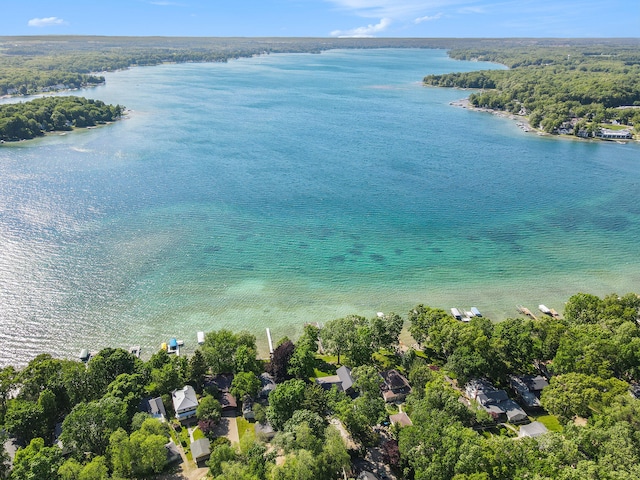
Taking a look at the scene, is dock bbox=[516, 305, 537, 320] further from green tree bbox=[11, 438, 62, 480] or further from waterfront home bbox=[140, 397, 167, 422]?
green tree bbox=[11, 438, 62, 480]

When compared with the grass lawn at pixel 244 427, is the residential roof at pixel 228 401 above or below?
above

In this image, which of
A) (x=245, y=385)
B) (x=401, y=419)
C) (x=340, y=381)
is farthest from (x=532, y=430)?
(x=245, y=385)

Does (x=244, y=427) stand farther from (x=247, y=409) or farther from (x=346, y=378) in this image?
(x=346, y=378)

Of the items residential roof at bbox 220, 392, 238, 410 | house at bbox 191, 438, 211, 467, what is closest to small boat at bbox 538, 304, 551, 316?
residential roof at bbox 220, 392, 238, 410

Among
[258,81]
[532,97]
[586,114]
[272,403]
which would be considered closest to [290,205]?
[272,403]

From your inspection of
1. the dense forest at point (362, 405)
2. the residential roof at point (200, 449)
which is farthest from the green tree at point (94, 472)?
the residential roof at point (200, 449)

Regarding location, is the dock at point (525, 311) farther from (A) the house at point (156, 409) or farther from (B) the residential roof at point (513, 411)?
(A) the house at point (156, 409)
